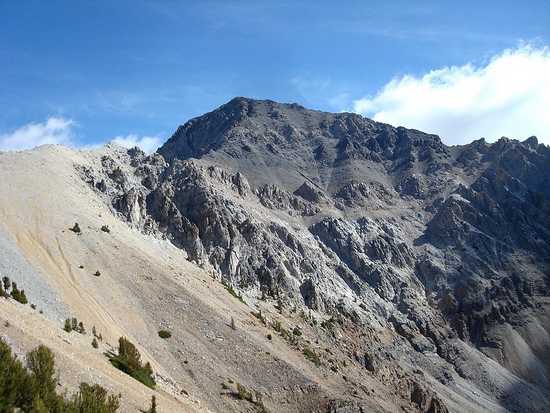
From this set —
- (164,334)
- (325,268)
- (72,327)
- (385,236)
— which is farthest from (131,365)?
(385,236)

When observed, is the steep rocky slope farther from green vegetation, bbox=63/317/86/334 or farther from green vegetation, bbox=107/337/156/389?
green vegetation, bbox=107/337/156/389

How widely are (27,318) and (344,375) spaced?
4442cm

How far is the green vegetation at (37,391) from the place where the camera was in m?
20.4

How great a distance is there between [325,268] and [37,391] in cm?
9436

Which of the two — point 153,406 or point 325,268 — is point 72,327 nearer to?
point 153,406

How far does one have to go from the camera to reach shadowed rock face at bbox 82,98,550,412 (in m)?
93.3

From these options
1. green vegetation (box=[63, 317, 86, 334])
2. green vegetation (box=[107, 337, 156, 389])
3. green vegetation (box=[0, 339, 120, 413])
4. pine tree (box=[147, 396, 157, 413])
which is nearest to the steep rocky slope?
green vegetation (box=[63, 317, 86, 334])

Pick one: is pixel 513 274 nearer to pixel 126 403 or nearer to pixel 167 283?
pixel 167 283

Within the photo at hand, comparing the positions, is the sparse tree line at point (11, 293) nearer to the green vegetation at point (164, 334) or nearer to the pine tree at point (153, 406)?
the pine tree at point (153, 406)

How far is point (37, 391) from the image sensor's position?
21484 millimetres

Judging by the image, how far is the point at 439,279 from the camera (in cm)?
13688

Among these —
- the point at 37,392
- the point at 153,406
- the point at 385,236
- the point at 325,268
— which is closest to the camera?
the point at 37,392

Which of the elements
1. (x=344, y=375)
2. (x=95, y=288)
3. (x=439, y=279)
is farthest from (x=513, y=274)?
(x=95, y=288)

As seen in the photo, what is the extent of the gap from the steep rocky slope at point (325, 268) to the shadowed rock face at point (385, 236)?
1.46 ft
